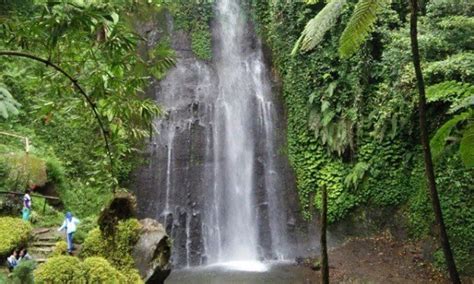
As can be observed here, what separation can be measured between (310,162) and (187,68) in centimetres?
692

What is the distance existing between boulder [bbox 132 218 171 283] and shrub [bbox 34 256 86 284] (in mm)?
1858

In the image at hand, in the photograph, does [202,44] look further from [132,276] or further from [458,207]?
[132,276]

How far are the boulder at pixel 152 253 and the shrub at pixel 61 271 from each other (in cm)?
186

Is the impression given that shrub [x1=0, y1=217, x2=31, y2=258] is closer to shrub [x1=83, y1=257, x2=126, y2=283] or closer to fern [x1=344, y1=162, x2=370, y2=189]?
shrub [x1=83, y1=257, x2=126, y2=283]

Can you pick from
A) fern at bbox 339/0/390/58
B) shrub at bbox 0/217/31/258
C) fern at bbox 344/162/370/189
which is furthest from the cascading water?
fern at bbox 339/0/390/58

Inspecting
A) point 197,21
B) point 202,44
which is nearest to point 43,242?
point 202,44

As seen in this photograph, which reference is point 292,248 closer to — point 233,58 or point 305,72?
point 305,72

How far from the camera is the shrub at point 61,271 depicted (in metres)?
5.77

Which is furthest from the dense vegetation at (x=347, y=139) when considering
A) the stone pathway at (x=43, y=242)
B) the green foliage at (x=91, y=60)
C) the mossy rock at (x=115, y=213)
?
the green foliage at (x=91, y=60)

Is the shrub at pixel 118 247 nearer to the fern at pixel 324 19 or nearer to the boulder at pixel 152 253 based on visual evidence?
the boulder at pixel 152 253

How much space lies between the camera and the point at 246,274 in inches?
456

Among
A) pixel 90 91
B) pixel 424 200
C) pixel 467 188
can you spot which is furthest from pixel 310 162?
pixel 90 91

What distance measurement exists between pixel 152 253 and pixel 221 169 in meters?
7.73

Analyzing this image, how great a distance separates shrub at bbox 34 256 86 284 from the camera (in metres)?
5.77
